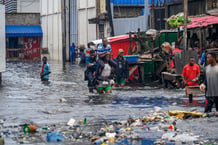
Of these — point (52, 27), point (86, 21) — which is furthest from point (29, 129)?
point (52, 27)

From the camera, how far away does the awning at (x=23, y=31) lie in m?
59.3

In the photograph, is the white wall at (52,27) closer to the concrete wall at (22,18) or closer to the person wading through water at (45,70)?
the concrete wall at (22,18)

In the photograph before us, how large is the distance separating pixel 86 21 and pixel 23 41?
15303mm

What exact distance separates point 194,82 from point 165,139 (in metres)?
7.04

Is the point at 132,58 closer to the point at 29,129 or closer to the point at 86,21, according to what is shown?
the point at 29,129

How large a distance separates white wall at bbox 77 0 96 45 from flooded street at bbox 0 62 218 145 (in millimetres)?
23545

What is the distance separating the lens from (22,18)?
204 ft

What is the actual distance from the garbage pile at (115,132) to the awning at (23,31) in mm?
47564

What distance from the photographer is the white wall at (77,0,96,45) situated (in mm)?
46250

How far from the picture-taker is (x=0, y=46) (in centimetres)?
2353

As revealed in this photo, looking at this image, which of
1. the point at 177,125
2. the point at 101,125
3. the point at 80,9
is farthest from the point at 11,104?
the point at 80,9

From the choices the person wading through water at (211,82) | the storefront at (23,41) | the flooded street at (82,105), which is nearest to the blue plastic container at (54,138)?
the flooded street at (82,105)

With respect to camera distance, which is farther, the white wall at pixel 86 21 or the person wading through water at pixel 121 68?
the white wall at pixel 86 21

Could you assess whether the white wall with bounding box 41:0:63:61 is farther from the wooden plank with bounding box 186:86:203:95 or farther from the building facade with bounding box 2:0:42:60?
the wooden plank with bounding box 186:86:203:95
